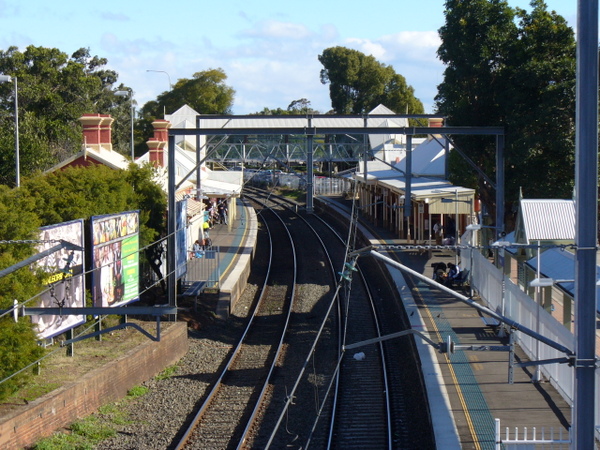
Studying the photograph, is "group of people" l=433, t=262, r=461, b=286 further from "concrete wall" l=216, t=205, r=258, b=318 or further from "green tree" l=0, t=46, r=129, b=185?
"green tree" l=0, t=46, r=129, b=185

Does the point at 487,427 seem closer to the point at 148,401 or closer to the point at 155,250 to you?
the point at 148,401

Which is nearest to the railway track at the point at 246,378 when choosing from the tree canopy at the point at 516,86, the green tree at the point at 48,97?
the tree canopy at the point at 516,86

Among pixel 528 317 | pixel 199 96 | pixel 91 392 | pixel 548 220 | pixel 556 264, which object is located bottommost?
pixel 91 392

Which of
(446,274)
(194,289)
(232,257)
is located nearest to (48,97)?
(232,257)

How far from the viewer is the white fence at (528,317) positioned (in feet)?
34.2

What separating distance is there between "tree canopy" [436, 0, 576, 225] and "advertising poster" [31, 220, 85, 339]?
11.2m

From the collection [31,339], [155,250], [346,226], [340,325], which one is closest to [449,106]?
[340,325]

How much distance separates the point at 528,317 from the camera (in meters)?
12.8

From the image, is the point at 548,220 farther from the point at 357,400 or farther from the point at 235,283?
the point at 235,283

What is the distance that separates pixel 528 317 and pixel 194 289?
10130 mm

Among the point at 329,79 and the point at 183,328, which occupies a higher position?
the point at 329,79

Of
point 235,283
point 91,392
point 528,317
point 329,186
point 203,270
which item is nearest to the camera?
point 91,392

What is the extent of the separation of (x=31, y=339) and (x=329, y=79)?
2938 inches

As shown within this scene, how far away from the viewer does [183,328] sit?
56.1 feet
